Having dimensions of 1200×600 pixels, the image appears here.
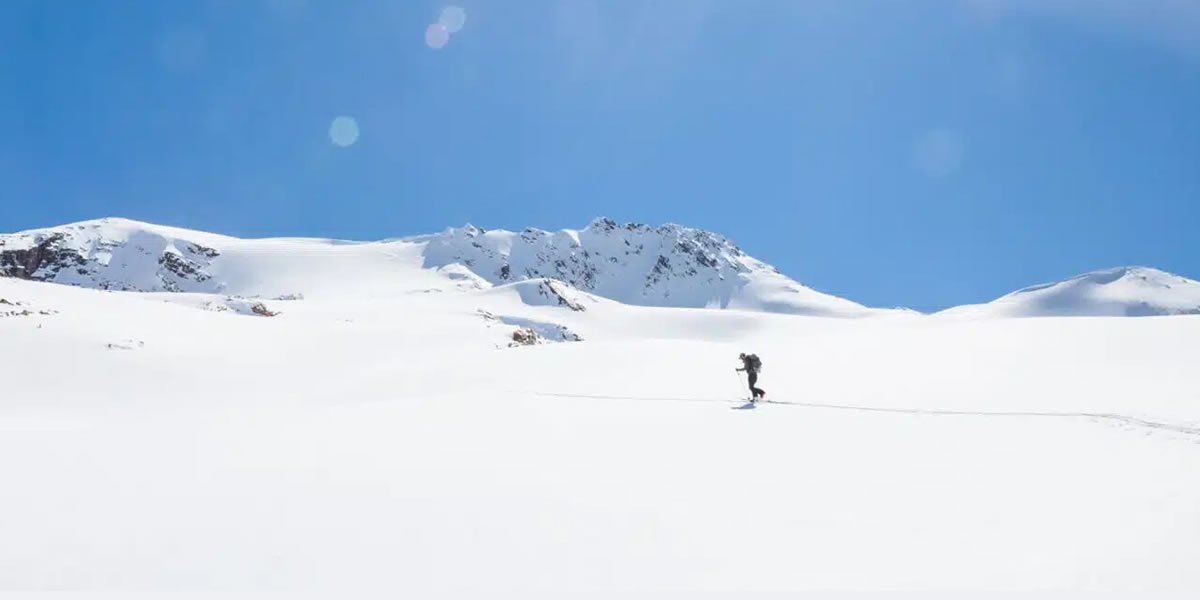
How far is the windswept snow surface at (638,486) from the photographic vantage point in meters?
6.09

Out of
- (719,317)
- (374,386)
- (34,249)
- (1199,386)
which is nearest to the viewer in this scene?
(1199,386)

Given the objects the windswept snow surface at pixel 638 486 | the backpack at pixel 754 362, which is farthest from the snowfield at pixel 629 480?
the backpack at pixel 754 362

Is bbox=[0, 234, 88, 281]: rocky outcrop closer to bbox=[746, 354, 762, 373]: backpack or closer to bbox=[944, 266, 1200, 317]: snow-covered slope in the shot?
bbox=[746, 354, 762, 373]: backpack

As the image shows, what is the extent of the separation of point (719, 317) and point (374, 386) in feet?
251

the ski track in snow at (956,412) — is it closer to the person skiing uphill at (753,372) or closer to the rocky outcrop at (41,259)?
the person skiing uphill at (753,372)

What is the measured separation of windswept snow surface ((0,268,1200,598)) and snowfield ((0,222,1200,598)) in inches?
1.6

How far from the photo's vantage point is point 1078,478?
354 inches

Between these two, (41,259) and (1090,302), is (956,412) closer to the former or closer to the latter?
(41,259)

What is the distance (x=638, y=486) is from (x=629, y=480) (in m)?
0.30

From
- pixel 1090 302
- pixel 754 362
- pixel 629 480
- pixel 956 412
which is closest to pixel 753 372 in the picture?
pixel 754 362

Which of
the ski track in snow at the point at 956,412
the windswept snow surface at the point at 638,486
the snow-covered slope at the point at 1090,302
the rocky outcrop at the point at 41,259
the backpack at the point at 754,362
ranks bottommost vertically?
the windswept snow surface at the point at 638,486

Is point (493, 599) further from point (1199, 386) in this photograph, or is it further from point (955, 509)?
point (1199, 386)

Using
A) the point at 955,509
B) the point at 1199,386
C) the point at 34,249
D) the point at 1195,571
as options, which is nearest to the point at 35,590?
the point at 955,509

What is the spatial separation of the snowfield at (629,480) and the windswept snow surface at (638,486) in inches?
1.6
